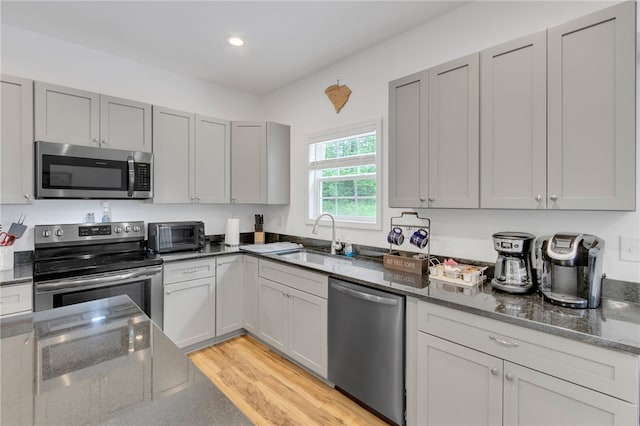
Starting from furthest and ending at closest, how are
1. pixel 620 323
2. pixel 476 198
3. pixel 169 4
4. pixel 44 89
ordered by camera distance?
pixel 44 89 → pixel 169 4 → pixel 476 198 → pixel 620 323

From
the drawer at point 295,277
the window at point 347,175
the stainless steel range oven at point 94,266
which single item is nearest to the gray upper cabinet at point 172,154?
the stainless steel range oven at point 94,266

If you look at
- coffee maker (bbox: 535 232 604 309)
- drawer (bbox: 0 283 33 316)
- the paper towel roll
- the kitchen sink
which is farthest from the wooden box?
drawer (bbox: 0 283 33 316)

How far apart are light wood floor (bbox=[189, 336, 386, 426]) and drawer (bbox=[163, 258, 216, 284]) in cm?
74

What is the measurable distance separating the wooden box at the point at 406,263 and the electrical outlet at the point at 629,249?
3.46 feet

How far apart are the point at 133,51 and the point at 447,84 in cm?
286

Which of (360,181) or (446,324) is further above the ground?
(360,181)

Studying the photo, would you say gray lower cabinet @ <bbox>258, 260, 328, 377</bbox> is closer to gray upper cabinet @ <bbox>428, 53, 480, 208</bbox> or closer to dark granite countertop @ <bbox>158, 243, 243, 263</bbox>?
dark granite countertop @ <bbox>158, 243, 243, 263</bbox>

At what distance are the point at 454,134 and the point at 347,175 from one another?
1316 mm

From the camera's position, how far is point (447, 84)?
2.01 m

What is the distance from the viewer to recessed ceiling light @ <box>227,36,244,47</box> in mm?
2695

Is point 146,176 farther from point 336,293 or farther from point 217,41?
point 336,293

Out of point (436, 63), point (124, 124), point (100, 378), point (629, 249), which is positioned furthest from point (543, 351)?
point (124, 124)

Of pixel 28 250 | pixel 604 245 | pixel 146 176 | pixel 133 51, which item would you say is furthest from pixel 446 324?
pixel 133 51

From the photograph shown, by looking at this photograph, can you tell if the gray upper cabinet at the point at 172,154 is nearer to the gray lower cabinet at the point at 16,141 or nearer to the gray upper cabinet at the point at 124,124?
the gray upper cabinet at the point at 124,124
